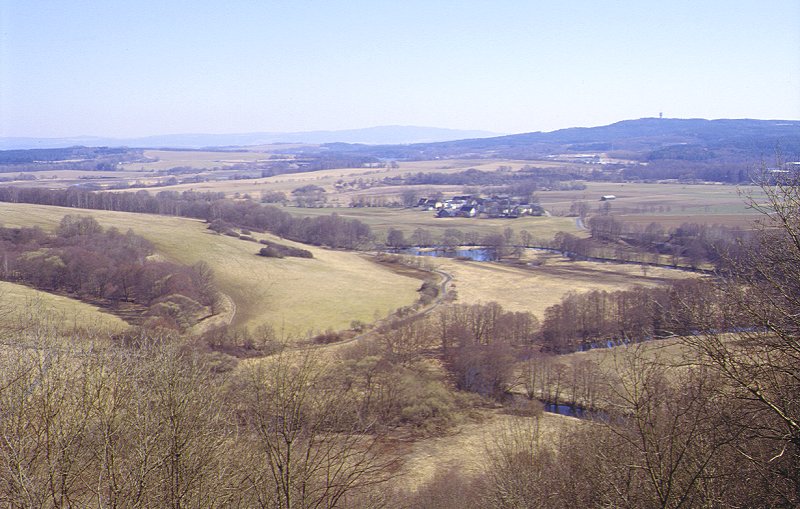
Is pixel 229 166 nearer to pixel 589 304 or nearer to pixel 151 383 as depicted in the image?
pixel 589 304

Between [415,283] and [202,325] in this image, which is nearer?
[202,325]

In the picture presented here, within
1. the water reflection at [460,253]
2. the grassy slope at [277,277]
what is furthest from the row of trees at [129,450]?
the water reflection at [460,253]

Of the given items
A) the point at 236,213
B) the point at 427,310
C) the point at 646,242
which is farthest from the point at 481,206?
the point at 427,310

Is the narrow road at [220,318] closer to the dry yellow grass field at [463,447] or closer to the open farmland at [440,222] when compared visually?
the dry yellow grass field at [463,447]

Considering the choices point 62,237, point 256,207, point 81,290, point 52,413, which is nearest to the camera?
point 52,413

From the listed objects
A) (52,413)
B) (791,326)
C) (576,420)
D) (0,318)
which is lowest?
(576,420)

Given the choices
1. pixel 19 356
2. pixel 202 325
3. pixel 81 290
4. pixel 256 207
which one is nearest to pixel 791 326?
pixel 19 356

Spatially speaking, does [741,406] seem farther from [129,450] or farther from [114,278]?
[114,278]
